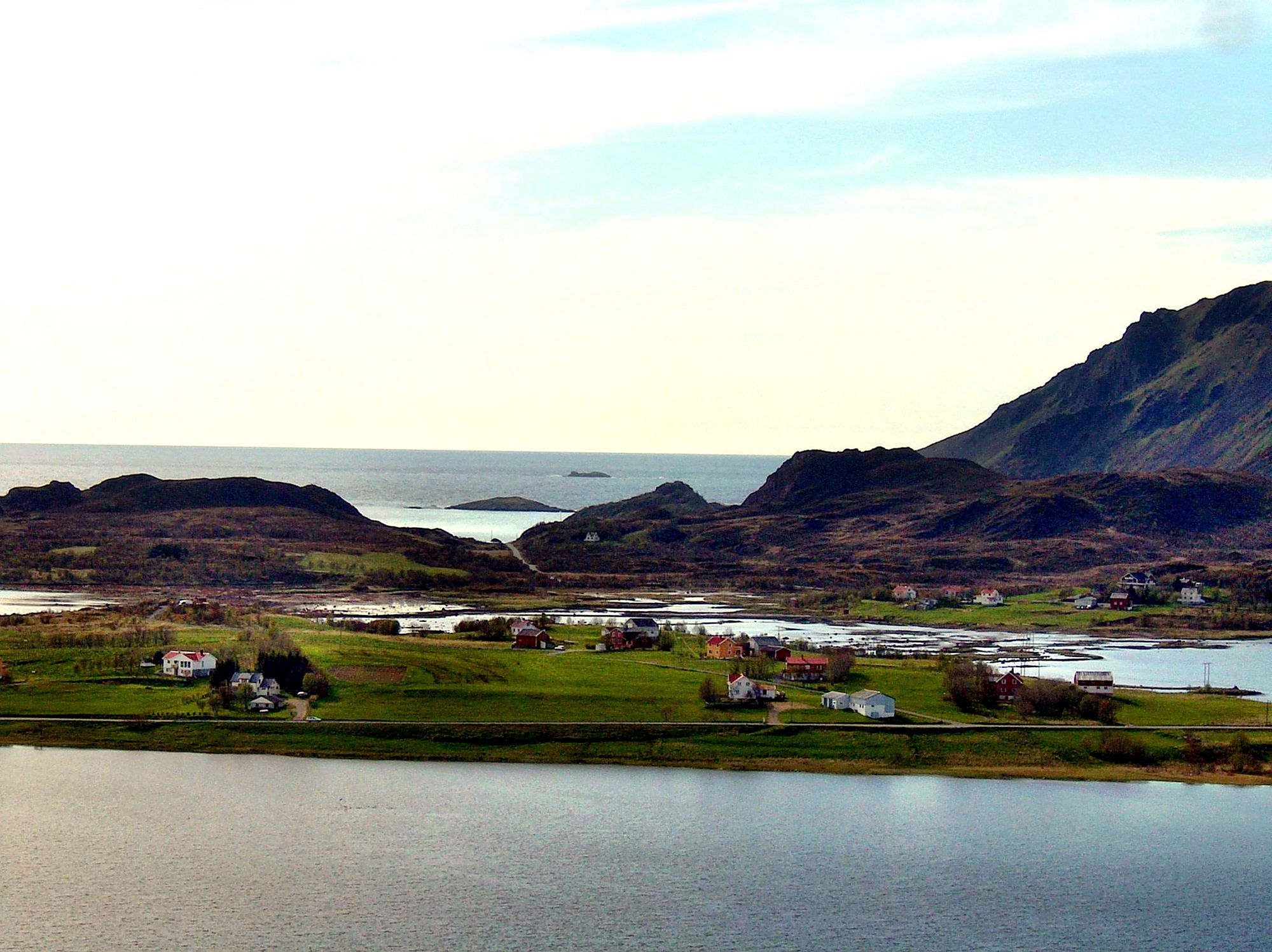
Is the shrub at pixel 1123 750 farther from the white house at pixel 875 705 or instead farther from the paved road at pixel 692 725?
the white house at pixel 875 705

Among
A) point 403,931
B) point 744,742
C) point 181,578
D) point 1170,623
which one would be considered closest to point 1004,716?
point 744,742

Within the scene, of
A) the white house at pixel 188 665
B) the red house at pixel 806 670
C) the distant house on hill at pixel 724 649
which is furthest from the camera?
the distant house on hill at pixel 724 649

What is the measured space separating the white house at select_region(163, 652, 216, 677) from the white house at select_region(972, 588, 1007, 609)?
11026 cm

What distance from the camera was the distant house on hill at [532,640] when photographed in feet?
410

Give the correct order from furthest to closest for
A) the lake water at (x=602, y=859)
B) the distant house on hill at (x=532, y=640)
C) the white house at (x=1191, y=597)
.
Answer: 1. the white house at (x=1191, y=597)
2. the distant house on hill at (x=532, y=640)
3. the lake water at (x=602, y=859)

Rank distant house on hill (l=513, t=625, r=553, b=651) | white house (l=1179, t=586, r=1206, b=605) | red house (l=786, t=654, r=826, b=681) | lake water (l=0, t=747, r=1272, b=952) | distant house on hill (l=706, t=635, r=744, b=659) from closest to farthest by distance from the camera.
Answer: lake water (l=0, t=747, r=1272, b=952) < red house (l=786, t=654, r=826, b=681) < distant house on hill (l=706, t=635, r=744, b=659) < distant house on hill (l=513, t=625, r=553, b=651) < white house (l=1179, t=586, r=1206, b=605)

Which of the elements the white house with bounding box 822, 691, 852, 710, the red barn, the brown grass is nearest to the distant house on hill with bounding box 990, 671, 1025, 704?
the white house with bounding box 822, 691, 852, 710

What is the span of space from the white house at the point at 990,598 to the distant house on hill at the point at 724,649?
75891mm

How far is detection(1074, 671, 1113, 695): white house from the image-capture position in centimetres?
10475

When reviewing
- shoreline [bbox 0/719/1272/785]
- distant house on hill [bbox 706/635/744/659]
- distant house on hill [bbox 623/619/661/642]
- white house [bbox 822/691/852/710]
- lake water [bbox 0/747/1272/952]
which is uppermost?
distant house on hill [bbox 623/619/661/642]

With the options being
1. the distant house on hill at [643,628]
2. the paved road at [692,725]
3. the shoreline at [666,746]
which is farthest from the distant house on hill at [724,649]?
the shoreline at [666,746]

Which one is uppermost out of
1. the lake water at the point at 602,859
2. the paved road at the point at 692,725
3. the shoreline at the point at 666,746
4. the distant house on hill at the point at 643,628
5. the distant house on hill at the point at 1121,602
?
the distant house on hill at the point at 1121,602

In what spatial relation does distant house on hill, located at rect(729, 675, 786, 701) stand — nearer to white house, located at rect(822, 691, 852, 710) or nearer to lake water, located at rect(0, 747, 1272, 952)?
white house, located at rect(822, 691, 852, 710)

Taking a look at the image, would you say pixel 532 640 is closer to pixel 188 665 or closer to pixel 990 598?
pixel 188 665
